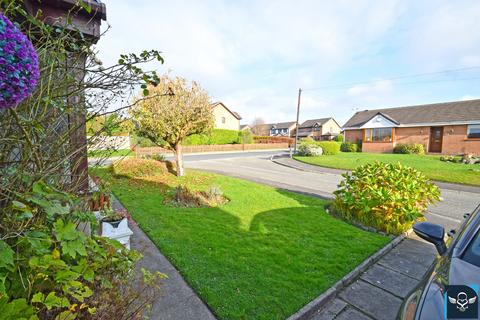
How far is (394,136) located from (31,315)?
2921cm

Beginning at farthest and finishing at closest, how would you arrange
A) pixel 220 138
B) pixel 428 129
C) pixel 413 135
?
pixel 220 138, pixel 413 135, pixel 428 129

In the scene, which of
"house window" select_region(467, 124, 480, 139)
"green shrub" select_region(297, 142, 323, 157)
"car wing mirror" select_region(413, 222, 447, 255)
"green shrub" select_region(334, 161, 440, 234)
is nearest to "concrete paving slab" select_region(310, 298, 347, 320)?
"car wing mirror" select_region(413, 222, 447, 255)

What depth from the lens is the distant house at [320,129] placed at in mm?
55969

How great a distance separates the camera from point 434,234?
2.13 meters

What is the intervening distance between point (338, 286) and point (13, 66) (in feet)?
11.9

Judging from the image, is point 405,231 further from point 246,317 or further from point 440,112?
point 440,112

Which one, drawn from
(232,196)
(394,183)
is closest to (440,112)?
(394,183)

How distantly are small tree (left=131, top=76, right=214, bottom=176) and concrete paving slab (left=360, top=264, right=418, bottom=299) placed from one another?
7.27 metres

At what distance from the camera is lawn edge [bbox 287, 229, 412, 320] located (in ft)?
8.25

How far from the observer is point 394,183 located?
16.6 feet

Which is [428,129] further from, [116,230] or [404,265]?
[116,230]

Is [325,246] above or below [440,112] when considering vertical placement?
below

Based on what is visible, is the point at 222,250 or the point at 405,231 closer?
the point at 222,250

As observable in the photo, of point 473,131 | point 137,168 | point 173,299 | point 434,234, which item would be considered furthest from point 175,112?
point 473,131
